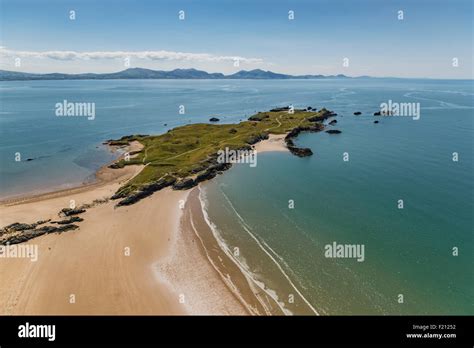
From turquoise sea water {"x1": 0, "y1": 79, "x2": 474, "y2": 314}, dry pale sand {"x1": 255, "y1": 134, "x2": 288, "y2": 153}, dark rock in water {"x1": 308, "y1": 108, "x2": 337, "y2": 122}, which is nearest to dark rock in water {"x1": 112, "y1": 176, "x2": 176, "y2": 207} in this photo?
turquoise sea water {"x1": 0, "y1": 79, "x2": 474, "y2": 314}

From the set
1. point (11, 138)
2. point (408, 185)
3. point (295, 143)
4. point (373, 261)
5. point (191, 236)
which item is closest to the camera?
point (373, 261)

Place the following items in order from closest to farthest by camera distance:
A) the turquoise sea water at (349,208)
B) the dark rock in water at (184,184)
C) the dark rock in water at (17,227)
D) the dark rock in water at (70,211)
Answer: the turquoise sea water at (349,208), the dark rock in water at (17,227), the dark rock in water at (70,211), the dark rock in water at (184,184)

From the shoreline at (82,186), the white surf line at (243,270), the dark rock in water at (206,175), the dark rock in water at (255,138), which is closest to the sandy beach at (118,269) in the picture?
the white surf line at (243,270)

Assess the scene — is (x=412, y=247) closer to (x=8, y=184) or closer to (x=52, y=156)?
(x=8, y=184)

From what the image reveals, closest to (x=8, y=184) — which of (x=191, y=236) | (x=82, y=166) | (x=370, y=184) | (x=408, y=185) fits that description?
(x=82, y=166)

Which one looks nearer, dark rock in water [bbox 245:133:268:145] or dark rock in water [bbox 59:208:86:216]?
dark rock in water [bbox 59:208:86:216]

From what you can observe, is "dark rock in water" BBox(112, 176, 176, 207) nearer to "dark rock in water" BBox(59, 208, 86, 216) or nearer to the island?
the island

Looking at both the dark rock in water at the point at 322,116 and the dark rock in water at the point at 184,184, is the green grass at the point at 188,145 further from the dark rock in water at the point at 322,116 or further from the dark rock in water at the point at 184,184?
the dark rock in water at the point at 184,184
